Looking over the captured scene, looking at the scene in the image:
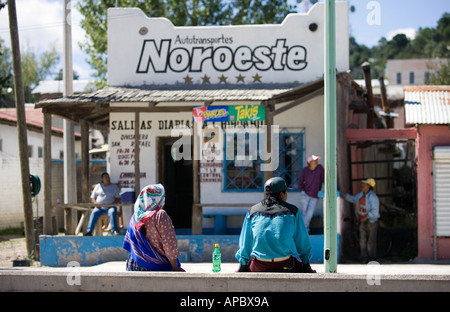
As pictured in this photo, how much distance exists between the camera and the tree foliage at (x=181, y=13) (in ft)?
90.6

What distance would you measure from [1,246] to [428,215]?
9917 mm

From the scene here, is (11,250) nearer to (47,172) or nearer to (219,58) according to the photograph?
(47,172)

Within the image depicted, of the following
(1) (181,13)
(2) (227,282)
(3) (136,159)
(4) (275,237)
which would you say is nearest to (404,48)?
(1) (181,13)

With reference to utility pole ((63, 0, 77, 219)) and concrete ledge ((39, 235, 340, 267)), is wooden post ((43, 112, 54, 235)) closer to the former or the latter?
concrete ledge ((39, 235, 340, 267))

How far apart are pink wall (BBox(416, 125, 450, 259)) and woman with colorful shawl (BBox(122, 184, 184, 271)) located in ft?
24.1

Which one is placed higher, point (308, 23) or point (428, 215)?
point (308, 23)

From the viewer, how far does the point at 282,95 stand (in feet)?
40.3

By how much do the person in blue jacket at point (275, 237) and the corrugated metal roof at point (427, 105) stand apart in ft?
21.7

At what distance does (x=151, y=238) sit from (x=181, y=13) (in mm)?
22284

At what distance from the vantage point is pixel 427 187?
12648 mm

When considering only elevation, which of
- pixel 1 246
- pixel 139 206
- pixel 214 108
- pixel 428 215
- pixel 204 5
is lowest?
pixel 1 246

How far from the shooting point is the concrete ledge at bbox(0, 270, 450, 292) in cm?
578
